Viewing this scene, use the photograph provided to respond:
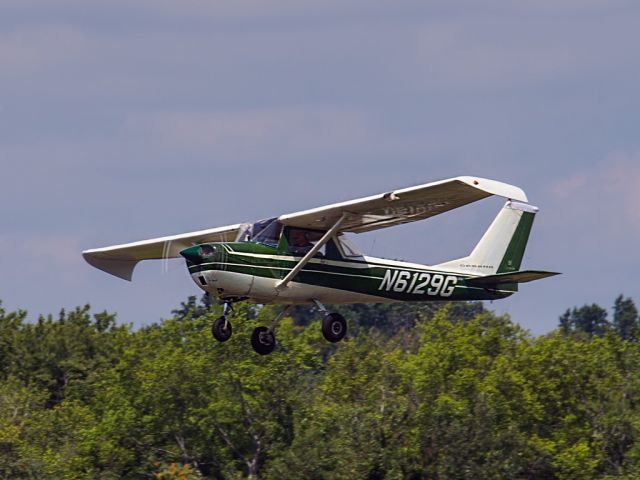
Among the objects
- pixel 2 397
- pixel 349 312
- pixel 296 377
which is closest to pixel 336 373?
pixel 296 377

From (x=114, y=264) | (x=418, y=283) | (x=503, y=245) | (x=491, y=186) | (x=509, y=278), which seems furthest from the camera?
(x=114, y=264)

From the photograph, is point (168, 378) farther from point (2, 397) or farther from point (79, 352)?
point (79, 352)

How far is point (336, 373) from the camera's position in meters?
51.2

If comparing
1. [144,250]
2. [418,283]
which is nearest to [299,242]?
[418,283]

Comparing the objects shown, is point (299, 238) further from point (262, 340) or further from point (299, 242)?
point (262, 340)

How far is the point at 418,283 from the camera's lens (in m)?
28.1

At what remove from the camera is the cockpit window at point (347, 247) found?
27.0 metres

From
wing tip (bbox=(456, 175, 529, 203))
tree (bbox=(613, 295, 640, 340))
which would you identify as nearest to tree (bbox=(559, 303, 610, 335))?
tree (bbox=(613, 295, 640, 340))

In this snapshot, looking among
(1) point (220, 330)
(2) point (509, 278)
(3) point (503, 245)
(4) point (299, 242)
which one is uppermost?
(3) point (503, 245)

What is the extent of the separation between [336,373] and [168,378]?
5835mm

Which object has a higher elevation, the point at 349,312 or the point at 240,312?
the point at 349,312

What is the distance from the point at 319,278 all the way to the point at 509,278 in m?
3.94

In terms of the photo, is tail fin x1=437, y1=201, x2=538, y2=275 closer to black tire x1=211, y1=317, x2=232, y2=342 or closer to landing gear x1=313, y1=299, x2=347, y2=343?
landing gear x1=313, y1=299, x2=347, y2=343

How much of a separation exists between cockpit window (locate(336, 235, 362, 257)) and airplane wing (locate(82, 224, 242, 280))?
2008 mm
